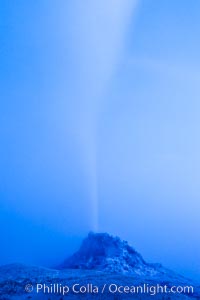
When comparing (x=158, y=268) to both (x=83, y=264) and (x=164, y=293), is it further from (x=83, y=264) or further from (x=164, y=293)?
(x=164, y=293)

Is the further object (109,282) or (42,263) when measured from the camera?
(42,263)

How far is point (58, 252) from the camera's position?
388 inches

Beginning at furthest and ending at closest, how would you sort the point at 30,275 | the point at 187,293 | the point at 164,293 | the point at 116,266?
1. the point at 116,266
2. the point at 30,275
3. the point at 187,293
4. the point at 164,293

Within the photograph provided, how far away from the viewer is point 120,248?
322 inches

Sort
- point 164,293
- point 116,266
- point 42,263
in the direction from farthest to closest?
point 42,263, point 116,266, point 164,293

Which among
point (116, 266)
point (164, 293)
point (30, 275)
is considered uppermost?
point (116, 266)

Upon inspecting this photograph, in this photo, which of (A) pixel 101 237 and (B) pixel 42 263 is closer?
(A) pixel 101 237

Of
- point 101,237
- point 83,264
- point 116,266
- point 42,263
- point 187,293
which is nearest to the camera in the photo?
point 187,293

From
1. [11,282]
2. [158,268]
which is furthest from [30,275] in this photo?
[158,268]

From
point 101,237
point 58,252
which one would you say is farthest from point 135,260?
point 58,252

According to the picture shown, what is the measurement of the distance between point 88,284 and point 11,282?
1328 millimetres

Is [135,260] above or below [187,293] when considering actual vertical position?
above

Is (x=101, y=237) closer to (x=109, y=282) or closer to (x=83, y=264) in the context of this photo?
(x=83, y=264)

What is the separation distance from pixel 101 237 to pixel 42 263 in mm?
2241
